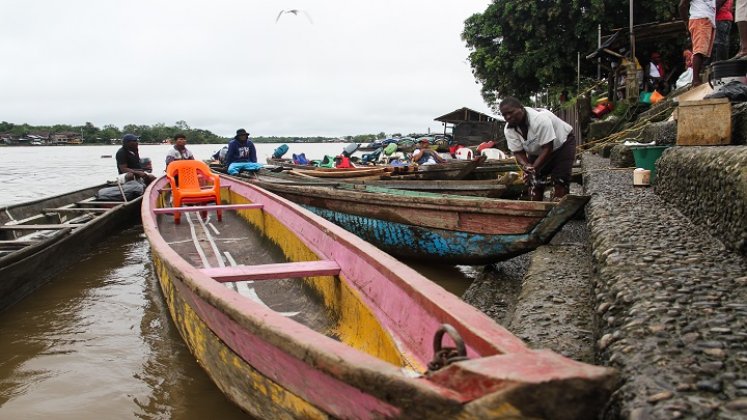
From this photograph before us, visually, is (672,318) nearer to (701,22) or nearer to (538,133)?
(538,133)

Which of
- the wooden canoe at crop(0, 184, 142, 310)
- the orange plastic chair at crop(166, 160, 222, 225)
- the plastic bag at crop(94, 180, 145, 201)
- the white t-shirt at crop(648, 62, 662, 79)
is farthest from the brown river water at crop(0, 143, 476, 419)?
the white t-shirt at crop(648, 62, 662, 79)

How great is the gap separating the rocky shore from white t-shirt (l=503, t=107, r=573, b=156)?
124cm

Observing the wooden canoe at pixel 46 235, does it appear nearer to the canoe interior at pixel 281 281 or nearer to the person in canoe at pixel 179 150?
the canoe interior at pixel 281 281

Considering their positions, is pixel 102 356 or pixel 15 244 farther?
pixel 15 244

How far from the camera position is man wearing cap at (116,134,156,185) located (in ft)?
28.0

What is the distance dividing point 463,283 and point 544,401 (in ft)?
13.5

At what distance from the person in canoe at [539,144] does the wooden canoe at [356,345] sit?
7.48 ft

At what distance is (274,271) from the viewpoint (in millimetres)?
2930

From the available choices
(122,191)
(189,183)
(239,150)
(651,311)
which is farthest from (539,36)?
(651,311)

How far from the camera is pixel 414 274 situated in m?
2.06

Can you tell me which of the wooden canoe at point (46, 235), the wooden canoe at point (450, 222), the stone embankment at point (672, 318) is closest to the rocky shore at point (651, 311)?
the stone embankment at point (672, 318)

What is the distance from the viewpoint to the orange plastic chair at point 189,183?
6.25m

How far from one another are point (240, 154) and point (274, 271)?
7.34 m

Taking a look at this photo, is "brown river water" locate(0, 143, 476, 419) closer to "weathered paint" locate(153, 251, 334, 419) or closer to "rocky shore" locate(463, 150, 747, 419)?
"weathered paint" locate(153, 251, 334, 419)
